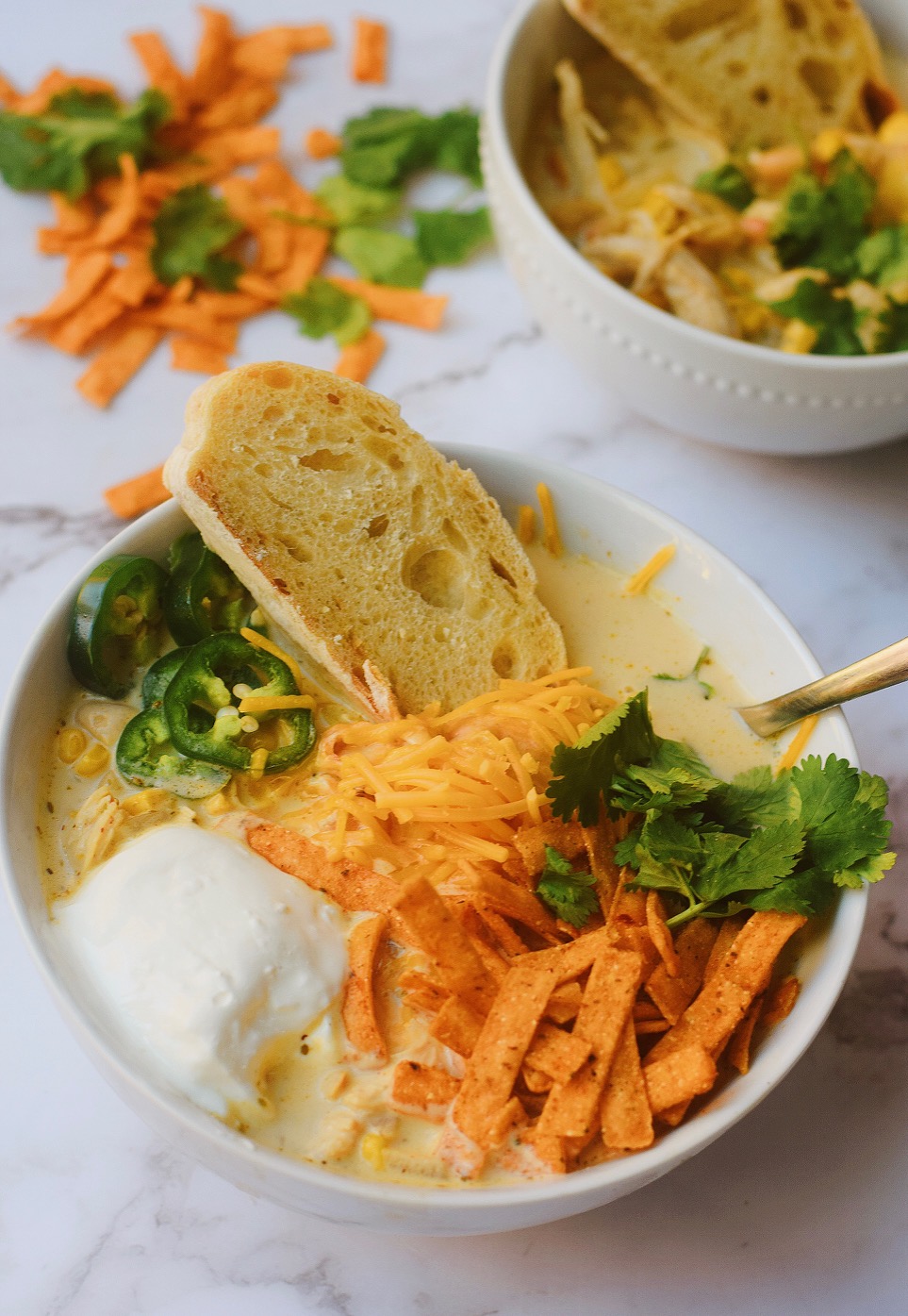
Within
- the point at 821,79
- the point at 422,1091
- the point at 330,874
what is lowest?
the point at 422,1091

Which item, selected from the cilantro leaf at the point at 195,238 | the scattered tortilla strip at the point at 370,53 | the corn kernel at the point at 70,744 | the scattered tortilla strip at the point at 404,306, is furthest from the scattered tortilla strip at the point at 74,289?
the corn kernel at the point at 70,744

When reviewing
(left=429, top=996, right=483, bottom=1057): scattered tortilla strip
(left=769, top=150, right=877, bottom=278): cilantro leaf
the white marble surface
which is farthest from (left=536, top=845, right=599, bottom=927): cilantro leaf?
(left=769, top=150, right=877, bottom=278): cilantro leaf

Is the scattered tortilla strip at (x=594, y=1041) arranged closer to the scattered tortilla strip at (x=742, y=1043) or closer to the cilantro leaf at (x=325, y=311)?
the scattered tortilla strip at (x=742, y=1043)

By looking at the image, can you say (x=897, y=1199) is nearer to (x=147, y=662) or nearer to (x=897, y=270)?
(x=147, y=662)

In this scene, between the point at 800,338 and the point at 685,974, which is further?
the point at 800,338

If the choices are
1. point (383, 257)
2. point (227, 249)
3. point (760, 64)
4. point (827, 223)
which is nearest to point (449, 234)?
point (383, 257)

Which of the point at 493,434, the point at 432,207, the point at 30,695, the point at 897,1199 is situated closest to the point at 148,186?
the point at 432,207

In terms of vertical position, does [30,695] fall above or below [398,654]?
above

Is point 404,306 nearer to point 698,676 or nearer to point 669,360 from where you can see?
point 669,360
